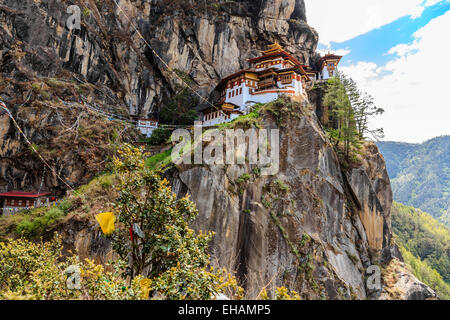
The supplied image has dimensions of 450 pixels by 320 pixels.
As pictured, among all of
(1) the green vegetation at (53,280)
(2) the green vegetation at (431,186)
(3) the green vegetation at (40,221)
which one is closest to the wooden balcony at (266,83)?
(3) the green vegetation at (40,221)

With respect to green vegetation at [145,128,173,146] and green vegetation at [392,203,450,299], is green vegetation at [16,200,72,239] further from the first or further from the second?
green vegetation at [392,203,450,299]

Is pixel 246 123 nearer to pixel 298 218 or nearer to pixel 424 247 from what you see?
pixel 298 218

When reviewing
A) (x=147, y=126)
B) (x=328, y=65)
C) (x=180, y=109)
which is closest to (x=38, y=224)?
(x=147, y=126)

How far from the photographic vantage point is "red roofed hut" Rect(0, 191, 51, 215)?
1835 centimetres

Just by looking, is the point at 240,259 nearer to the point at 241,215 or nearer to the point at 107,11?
the point at 241,215

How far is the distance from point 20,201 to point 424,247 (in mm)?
94739

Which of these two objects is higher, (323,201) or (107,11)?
(107,11)

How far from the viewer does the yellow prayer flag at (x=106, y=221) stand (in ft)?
24.4

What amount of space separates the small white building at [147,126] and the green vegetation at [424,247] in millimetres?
56014

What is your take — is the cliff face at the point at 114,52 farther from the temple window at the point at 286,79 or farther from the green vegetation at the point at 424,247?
the green vegetation at the point at 424,247

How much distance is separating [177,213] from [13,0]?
99.2ft

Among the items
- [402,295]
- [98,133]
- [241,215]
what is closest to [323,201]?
[241,215]

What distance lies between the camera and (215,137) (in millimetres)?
21297
